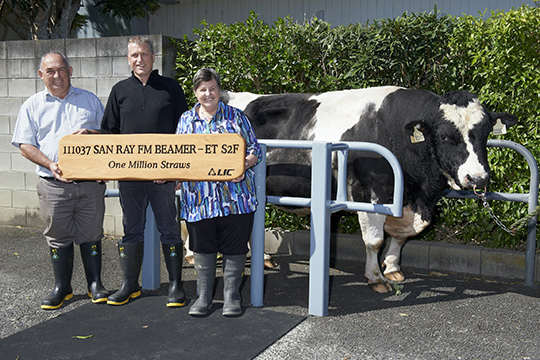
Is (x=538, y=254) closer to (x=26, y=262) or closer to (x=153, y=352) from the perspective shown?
(x=153, y=352)

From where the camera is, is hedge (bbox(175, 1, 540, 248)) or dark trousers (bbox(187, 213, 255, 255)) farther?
hedge (bbox(175, 1, 540, 248))

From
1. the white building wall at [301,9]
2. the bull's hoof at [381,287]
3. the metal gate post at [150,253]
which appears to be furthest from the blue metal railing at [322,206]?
the white building wall at [301,9]

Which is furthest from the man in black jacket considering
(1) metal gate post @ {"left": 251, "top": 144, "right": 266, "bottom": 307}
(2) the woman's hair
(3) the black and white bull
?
(3) the black and white bull

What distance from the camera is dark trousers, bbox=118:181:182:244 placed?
374 cm

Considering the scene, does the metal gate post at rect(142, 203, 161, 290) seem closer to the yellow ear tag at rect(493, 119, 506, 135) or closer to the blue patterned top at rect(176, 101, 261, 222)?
the blue patterned top at rect(176, 101, 261, 222)

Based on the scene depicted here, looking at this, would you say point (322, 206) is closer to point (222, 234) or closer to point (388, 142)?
point (222, 234)

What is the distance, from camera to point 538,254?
4578 mm

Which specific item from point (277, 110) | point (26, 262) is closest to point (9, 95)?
point (26, 262)

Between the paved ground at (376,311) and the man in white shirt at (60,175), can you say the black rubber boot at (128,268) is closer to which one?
the man in white shirt at (60,175)

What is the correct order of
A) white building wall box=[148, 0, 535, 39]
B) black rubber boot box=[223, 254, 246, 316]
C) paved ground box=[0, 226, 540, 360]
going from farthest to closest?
white building wall box=[148, 0, 535, 39] → black rubber boot box=[223, 254, 246, 316] → paved ground box=[0, 226, 540, 360]

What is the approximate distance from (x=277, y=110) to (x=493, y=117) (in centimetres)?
179

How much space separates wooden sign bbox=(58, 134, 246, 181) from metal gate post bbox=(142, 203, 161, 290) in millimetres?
803

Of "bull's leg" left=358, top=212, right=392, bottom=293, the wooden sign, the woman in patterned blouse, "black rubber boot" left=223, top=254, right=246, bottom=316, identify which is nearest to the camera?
the wooden sign

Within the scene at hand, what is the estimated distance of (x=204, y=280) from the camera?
3619mm
